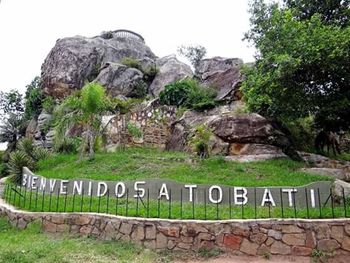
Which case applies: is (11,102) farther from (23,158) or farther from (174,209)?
(174,209)

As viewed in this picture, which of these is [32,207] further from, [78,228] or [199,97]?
[199,97]

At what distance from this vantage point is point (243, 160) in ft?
46.8

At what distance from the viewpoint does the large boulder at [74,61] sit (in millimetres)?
27141

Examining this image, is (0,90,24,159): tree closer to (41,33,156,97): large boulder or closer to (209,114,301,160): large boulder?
(41,33,156,97): large boulder

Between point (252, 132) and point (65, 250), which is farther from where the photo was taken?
point (252, 132)

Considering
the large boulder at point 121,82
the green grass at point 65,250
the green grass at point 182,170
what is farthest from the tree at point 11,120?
the green grass at point 65,250

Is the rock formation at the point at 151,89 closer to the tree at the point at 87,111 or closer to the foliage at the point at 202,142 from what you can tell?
the foliage at the point at 202,142

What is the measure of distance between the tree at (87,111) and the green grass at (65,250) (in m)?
7.19

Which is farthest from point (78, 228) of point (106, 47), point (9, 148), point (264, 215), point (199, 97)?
point (106, 47)

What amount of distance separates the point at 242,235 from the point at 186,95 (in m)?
14.0

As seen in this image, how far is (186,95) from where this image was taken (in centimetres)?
2070

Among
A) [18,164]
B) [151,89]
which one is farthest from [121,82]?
[18,164]

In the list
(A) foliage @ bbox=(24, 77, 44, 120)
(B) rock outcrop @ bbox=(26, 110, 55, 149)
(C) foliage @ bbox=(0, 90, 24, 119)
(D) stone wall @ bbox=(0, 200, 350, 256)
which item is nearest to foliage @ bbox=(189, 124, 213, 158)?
(D) stone wall @ bbox=(0, 200, 350, 256)

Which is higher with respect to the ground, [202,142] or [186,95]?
[186,95]
